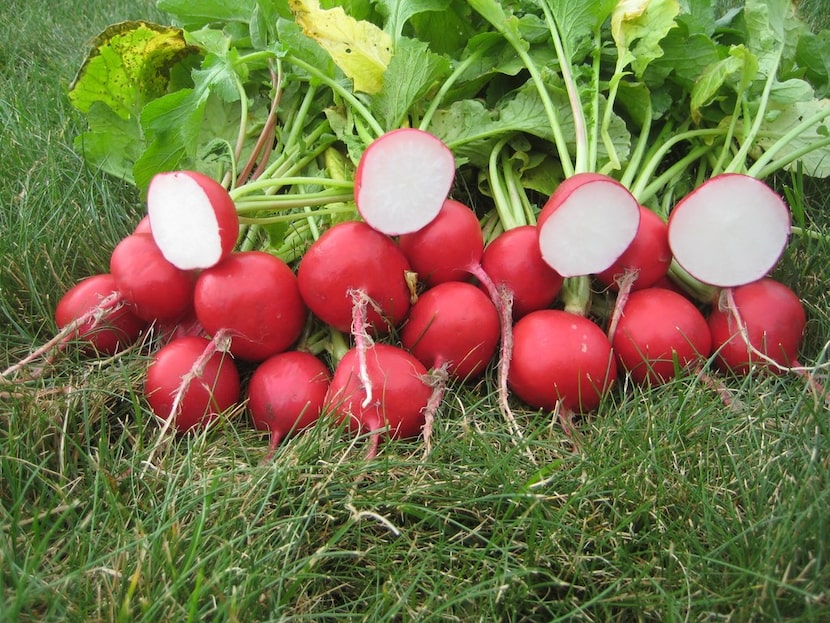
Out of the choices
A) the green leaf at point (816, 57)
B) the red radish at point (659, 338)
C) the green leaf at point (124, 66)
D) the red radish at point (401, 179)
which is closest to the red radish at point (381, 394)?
the red radish at point (401, 179)

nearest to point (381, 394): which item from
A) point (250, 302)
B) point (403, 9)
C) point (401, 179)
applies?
point (250, 302)

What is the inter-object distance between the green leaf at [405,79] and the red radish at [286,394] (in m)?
0.63

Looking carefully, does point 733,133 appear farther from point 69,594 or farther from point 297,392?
point 69,594

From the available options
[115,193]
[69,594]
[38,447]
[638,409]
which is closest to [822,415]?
[638,409]

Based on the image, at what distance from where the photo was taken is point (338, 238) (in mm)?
1275

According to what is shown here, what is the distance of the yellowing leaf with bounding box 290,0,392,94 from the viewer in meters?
1.52

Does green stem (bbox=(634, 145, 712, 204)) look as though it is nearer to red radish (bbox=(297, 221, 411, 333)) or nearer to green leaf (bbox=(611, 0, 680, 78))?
green leaf (bbox=(611, 0, 680, 78))

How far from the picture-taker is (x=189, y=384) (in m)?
1.21

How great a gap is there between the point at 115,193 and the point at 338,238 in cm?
83

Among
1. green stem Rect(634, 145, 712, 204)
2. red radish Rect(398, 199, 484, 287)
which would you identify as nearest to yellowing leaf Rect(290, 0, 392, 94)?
red radish Rect(398, 199, 484, 287)

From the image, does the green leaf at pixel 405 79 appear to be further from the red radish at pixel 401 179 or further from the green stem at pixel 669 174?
the green stem at pixel 669 174

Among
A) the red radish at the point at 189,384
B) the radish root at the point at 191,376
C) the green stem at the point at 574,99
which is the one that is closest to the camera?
the radish root at the point at 191,376

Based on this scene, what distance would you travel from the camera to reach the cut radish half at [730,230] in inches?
50.9

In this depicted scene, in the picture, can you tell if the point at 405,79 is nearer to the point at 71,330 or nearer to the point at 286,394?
the point at 286,394
